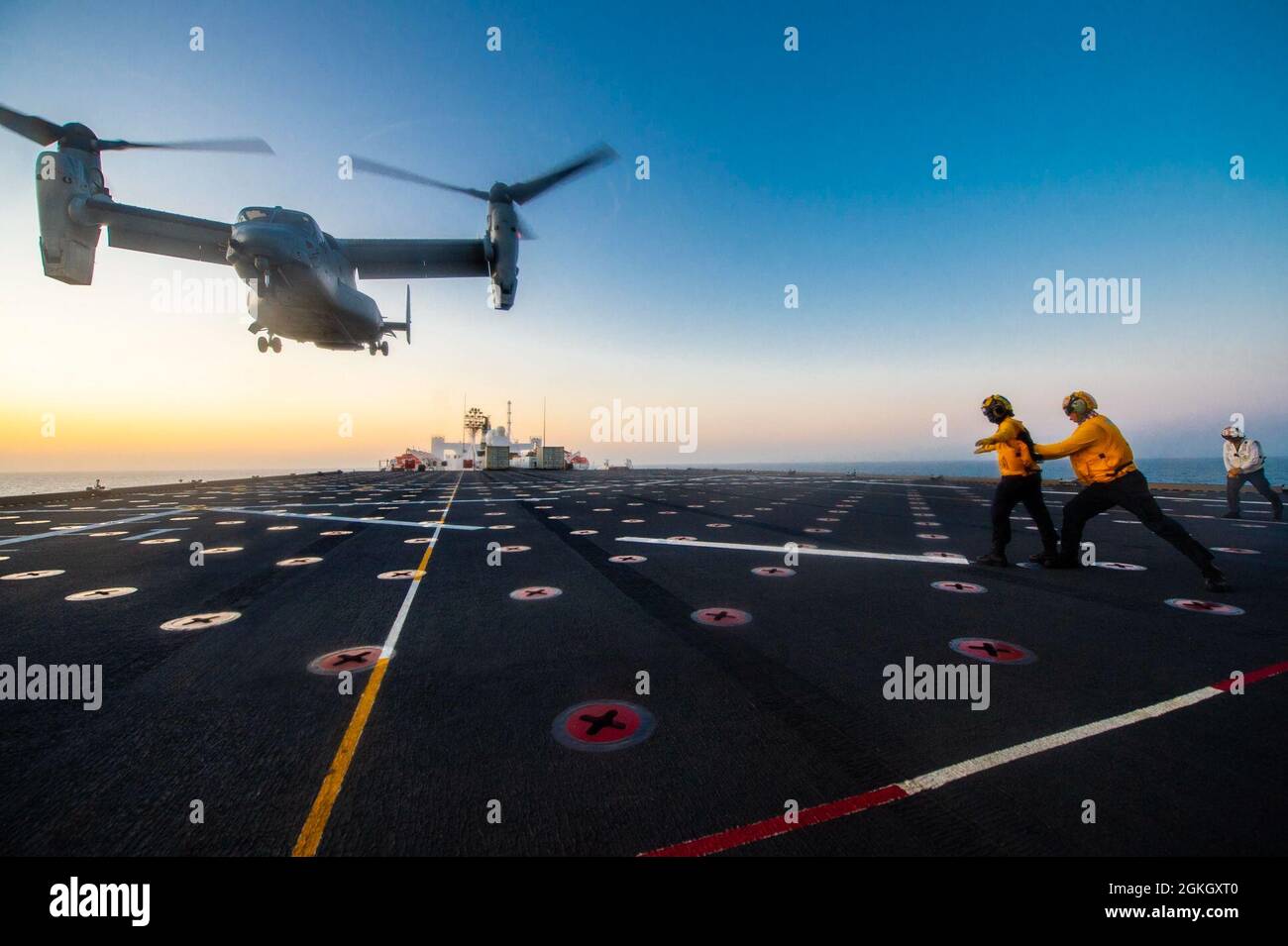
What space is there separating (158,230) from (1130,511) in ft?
108

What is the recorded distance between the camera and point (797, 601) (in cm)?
526

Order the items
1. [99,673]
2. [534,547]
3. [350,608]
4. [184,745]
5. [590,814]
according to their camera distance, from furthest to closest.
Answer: [534,547] → [350,608] → [99,673] → [184,745] → [590,814]

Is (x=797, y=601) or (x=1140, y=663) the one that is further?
(x=797, y=601)

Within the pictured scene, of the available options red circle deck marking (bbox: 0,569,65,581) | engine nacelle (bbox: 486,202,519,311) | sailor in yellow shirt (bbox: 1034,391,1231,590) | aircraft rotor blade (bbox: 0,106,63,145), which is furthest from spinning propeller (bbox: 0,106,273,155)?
sailor in yellow shirt (bbox: 1034,391,1231,590)

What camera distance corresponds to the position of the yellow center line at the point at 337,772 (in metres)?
1.90

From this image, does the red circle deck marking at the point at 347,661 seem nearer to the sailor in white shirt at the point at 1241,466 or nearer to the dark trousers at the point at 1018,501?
the dark trousers at the point at 1018,501

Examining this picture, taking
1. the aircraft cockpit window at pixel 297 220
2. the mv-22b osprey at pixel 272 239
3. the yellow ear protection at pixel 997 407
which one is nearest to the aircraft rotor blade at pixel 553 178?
the mv-22b osprey at pixel 272 239

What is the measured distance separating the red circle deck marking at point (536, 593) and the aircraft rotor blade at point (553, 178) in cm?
1910

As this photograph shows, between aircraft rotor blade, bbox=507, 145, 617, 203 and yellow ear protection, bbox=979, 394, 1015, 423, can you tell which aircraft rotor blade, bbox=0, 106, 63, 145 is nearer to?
aircraft rotor blade, bbox=507, 145, 617, 203
